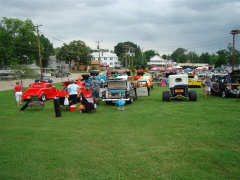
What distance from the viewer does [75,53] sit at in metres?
82.4

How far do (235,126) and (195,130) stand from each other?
1569mm

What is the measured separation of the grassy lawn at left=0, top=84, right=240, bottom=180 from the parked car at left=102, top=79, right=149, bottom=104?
466 cm

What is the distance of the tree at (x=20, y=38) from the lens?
217 feet

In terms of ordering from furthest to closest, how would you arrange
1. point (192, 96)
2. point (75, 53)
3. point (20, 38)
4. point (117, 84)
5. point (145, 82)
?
point (75, 53) < point (20, 38) < point (145, 82) < point (117, 84) < point (192, 96)

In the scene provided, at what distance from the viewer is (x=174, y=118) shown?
1025 centimetres

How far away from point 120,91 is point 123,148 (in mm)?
9361

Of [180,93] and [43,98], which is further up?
[180,93]

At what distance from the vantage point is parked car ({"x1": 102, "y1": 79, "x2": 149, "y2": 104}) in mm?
15154

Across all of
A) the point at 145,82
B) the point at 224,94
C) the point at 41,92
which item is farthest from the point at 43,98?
the point at 224,94

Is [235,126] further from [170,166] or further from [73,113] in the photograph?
[73,113]

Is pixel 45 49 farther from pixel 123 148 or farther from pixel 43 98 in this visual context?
pixel 123 148

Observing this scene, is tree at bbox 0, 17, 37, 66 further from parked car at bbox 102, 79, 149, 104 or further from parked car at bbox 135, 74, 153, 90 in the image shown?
parked car at bbox 102, 79, 149, 104

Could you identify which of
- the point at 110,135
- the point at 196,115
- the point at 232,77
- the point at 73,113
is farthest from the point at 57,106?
the point at 232,77

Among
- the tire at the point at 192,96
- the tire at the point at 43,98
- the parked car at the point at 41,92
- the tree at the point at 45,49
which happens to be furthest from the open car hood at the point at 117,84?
the tree at the point at 45,49
